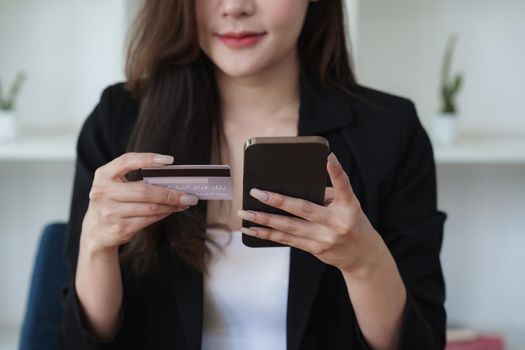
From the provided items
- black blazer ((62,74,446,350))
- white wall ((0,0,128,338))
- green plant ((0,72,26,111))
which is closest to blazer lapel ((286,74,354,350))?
black blazer ((62,74,446,350))

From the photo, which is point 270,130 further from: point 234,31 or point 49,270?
point 49,270

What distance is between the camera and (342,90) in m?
1.17

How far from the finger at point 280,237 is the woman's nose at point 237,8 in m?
0.34

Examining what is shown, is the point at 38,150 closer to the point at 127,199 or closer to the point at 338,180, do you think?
the point at 127,199

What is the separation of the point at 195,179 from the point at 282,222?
0.33 ft

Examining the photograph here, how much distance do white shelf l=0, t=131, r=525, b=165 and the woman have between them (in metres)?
0.34

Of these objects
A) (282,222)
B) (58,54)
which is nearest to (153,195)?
(282,222)

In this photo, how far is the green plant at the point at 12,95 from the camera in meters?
1.58

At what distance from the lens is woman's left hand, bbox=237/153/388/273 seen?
0.73 meters

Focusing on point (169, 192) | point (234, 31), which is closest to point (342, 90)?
point (234, 31)

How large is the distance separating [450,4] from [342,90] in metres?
0.62

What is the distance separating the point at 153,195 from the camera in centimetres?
76

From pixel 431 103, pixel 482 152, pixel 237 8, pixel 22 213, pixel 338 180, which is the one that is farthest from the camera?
pixel 22 213

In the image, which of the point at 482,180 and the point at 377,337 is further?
the point at 482,180
